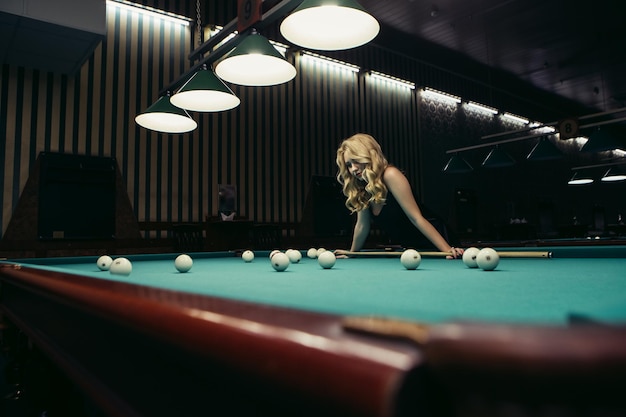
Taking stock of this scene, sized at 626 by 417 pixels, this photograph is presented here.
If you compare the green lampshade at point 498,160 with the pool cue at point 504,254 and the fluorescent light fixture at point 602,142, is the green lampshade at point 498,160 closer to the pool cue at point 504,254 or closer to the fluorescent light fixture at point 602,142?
the fluorescent light fixture at point 602,142

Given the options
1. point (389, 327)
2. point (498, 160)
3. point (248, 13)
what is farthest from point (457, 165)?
point (389, 327)

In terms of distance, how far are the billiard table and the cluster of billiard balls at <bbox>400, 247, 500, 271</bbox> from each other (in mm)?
754

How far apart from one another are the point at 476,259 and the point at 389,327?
70.7 inches

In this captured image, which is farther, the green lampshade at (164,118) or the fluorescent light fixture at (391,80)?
the fluorescent light fixture at (391,80)

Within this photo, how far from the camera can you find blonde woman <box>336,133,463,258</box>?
3303 mm

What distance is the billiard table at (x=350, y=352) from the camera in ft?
1.07

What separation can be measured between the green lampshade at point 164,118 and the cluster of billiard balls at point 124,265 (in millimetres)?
1528

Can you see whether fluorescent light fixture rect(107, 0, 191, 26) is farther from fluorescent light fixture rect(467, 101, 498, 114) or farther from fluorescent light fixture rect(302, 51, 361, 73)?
fluorescent light fixture rect(467, 101, 498, 114)

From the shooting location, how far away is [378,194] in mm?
3455

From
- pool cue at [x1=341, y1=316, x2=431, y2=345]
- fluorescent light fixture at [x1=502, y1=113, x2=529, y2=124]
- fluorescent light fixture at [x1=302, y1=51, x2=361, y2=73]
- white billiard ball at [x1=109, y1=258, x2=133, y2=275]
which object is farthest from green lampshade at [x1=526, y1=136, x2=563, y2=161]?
pool cue at [x1=341, y1=316, x2=431, y2=345]

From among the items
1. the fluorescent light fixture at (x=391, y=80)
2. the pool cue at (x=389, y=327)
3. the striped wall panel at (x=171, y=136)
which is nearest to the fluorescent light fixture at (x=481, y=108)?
the fluorescent light fixture at (x=391, y=80)

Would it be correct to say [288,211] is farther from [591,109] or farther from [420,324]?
[591,109]

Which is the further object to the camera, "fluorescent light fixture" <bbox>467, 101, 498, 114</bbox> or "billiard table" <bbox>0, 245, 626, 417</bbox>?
"fluorescent light fixture" <bbox>467, 101, 498, 114</bbox>

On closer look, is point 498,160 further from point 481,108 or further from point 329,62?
point 481,108
